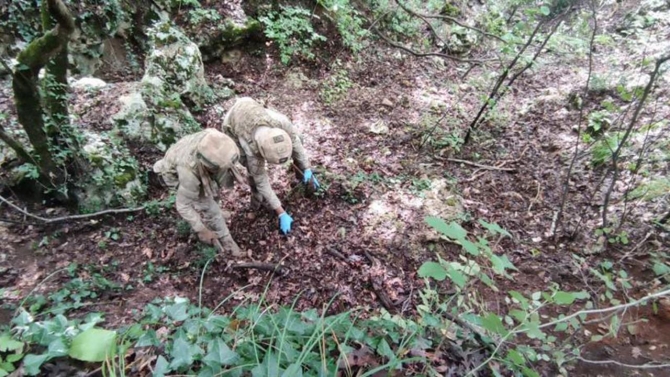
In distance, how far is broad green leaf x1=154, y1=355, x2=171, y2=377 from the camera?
4.63 ft

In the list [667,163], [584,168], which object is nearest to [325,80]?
[584,168]

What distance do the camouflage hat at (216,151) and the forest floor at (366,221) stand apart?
1.27 metres

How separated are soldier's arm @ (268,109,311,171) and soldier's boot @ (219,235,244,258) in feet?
4.54

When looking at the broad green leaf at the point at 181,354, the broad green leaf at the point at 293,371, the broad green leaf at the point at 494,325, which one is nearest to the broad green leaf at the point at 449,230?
the broad green leaf at the point at 494,325

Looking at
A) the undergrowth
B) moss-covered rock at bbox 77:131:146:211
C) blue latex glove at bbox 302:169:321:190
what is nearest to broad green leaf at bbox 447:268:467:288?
the undergrowth

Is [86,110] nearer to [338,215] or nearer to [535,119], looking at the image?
[338,215]

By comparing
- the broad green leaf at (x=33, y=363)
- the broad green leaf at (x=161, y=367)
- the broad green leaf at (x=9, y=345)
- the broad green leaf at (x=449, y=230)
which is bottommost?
the broad green leaf at (x=9, y=345)

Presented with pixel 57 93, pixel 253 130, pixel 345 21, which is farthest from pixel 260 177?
pixel 345 21

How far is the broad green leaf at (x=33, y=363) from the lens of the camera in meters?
1.40

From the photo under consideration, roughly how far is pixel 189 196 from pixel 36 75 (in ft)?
5.95

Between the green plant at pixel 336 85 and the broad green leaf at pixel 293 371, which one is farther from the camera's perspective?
the green plant at pixel 336 85

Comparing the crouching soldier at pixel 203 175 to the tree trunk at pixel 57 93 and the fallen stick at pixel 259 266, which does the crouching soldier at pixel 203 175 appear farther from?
the tree trunk at pixel 57 93

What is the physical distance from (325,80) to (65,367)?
6777mm

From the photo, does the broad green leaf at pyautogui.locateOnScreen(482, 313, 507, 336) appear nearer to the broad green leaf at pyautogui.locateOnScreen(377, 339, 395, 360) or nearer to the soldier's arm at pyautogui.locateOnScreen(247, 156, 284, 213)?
the broad green leaf at pyautogui.locateOnScreen(377, 339, 395, 360)
